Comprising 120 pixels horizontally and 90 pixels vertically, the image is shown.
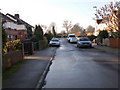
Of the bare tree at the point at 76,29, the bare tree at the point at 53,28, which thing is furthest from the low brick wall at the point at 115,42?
the bare tree at the point at 76,29

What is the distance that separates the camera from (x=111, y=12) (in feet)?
97.0

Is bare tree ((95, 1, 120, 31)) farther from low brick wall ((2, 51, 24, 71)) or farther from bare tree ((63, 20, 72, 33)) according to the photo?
bare tree ((63, 20, 72, 33))

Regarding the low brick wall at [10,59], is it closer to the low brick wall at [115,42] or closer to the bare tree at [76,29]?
the low brick wall at [115,42]

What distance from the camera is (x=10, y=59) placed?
1188 cm

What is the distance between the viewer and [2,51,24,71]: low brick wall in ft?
34.6

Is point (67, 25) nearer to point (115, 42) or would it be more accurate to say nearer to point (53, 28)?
point (53, 28)

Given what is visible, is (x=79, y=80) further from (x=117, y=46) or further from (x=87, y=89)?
(x=117, y=46)

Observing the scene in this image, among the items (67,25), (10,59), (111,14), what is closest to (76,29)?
(67,25)

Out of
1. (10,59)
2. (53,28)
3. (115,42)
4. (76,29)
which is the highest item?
(53,28)

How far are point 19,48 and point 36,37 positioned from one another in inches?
542

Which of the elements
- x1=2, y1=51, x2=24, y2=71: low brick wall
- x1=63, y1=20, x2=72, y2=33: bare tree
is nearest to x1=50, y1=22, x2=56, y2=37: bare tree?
x1=63, y1=20, x2=72, y2=33: bare tree

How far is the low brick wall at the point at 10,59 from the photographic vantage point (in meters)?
10.5

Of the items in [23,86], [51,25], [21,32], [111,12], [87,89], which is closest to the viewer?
[87,89]

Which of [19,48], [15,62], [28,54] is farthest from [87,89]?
[28,54]
